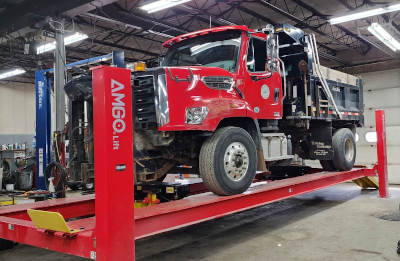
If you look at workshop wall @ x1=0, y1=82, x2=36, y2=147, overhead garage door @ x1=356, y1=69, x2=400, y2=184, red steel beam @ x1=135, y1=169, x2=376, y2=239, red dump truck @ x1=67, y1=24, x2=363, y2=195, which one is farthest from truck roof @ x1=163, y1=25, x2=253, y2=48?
workshop wall @ x1=0, y1=82, x2=36, y2=147

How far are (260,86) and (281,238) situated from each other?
2.28 m

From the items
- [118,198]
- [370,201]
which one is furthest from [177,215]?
[370,201]

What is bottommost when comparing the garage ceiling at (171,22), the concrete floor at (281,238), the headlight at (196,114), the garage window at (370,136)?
the concrete floor at (281,238)

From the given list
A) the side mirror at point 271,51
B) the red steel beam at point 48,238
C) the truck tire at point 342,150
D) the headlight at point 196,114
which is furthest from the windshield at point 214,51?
the truck tire at point 342,150

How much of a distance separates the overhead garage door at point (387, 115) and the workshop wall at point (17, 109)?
15859 mm

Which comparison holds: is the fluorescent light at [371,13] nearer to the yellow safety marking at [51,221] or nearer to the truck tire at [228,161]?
the truck tire at [228,161]

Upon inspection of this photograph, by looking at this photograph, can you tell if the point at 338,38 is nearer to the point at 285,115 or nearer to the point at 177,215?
the point at 285,115

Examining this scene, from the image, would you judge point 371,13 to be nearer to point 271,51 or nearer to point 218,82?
point 271,51

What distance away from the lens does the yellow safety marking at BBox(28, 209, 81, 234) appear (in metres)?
3.41

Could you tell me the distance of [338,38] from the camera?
50.9 ft

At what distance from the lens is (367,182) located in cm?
1052

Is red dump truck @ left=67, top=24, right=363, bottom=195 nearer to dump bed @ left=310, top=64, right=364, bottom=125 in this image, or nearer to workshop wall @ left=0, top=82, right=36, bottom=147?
dump bed @ left=310, top=64, right=364, bottom=125

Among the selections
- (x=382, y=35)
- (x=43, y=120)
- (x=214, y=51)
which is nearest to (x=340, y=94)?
(x=214, y=51)

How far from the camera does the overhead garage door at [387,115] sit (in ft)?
45.9
